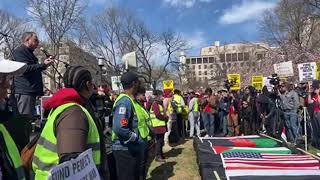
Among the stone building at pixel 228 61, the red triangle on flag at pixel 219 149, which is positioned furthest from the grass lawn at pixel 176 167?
the stone building at pixel 228 61

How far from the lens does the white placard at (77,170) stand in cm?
257

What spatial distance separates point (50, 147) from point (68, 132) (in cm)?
18

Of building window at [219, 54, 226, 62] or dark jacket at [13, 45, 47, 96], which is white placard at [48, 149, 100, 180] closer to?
dark jacket at [13, 45, 47, 96]

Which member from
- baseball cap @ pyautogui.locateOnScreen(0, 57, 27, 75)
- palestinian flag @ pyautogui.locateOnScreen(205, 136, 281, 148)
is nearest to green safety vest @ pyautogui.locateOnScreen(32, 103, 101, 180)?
baseball cap @ pyautogui.locateOnScreen(0, 57, 27, 75)

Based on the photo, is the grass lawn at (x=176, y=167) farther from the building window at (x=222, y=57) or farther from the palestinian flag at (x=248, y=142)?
the building window at (x=222, y=57)

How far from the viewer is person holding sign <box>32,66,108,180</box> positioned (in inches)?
123

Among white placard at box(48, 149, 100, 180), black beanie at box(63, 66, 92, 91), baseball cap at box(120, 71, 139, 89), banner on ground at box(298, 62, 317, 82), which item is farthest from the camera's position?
banner on ground at box(298, 62, 317, 82)

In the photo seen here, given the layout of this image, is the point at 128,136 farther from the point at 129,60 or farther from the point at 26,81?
the point at 129,60

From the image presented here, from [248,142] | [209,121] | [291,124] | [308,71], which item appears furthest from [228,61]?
[248,142]

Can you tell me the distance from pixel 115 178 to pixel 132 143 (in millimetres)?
467

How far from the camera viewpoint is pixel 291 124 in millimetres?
15148

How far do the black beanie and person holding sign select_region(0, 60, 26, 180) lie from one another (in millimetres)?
523

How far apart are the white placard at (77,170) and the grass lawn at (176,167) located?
7192mm

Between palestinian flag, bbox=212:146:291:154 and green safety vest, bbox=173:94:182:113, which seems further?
green safety vest, bbox=173:94:182:113
